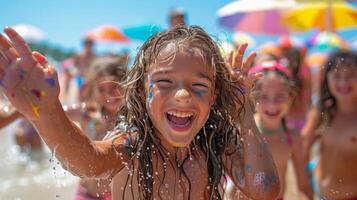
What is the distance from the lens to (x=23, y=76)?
1.59 meters

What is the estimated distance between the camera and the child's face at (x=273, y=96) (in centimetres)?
398

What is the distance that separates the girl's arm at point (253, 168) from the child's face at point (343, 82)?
6.94ft

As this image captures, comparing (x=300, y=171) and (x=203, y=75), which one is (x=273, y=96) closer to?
(x=300, y=171)

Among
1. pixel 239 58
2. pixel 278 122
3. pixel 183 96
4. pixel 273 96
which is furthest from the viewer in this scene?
pixel 278 122

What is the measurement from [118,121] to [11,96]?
0.96 meters

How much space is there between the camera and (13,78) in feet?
5.15

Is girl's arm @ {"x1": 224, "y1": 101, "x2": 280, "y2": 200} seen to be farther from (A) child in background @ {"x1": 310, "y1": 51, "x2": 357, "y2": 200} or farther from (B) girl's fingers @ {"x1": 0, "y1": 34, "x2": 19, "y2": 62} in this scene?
(A) child in background @ {"x1": 310, "y1": 51, "x2": 357, "y2": 200}

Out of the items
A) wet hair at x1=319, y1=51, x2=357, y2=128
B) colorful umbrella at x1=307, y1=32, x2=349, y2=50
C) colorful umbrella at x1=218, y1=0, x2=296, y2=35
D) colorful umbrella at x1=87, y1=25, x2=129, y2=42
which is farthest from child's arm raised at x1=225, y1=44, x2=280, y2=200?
colorful umbrella at x1=87, y1=25, x2=129, y2=42

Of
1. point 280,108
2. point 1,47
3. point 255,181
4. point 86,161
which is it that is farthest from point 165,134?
point 280,108

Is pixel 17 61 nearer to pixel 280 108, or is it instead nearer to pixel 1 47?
pixel 1 47

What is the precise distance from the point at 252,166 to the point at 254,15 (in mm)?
5879

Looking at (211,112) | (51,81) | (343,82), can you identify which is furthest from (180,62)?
(343,82)

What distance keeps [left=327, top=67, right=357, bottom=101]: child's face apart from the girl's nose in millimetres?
2626

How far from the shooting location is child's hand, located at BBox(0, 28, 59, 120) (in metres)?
1.58
